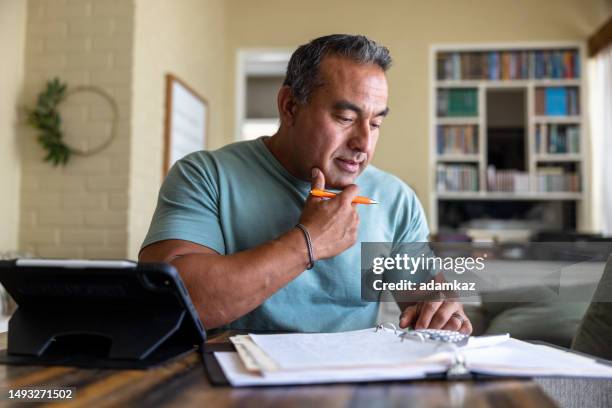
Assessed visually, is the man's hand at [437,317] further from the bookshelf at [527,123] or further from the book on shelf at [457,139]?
the book on shelf at [457,139]

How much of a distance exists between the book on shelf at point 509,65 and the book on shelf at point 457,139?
0.47m

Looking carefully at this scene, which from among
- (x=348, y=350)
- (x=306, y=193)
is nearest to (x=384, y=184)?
(x=306, y=193)

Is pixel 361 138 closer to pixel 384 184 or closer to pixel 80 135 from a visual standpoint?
pixel 384 184

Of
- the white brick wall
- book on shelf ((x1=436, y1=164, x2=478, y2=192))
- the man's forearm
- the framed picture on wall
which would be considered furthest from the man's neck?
book on shelf ((x1=436, y1=164, x2=478, y2=192))

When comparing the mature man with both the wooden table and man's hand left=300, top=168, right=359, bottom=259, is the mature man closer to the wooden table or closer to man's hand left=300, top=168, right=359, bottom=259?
man's hand left=300, top=168, right=359, bottom=259

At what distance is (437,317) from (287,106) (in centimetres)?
69

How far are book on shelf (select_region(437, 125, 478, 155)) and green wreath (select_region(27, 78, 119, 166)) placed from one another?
3.16 meters

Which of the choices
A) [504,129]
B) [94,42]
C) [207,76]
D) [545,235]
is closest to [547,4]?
[504,129]

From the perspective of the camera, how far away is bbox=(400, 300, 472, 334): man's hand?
988mm

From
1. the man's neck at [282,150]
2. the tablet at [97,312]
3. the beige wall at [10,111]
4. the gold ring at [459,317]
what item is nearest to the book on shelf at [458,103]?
the beige wall at [10,111]

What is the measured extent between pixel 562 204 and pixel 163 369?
17.6 feet

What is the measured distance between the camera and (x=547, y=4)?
525 centimetres

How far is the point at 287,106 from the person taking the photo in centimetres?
145

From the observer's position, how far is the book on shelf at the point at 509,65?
523 centimetres
